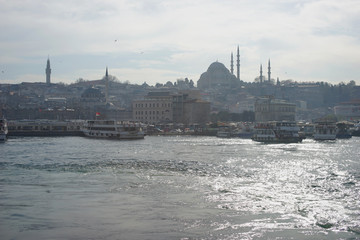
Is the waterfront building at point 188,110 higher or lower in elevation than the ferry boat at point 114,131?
higher

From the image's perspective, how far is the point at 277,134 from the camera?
48281 millimetres

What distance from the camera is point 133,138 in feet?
163

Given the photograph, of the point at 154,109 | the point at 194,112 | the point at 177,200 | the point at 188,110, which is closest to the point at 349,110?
the point at 194,112

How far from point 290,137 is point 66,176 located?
31490 mm

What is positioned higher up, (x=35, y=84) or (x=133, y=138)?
(x=35, y=84)

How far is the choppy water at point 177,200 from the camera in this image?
12.6 m

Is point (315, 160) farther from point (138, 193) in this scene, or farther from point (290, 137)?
point (290, 137)

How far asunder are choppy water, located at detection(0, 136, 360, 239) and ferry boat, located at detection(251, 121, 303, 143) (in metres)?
21.9

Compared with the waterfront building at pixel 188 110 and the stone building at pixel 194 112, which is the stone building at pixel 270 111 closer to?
the waterfront building at pixel 188 110

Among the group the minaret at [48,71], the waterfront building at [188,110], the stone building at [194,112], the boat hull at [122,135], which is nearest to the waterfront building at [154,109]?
the waterfront building at [188,110]

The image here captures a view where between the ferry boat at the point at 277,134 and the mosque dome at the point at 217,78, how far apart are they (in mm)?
121926

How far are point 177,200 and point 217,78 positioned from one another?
519ft

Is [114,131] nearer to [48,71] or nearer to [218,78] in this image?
[218,78]

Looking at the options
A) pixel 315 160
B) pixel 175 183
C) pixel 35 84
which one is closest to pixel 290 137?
pixel 315 160
